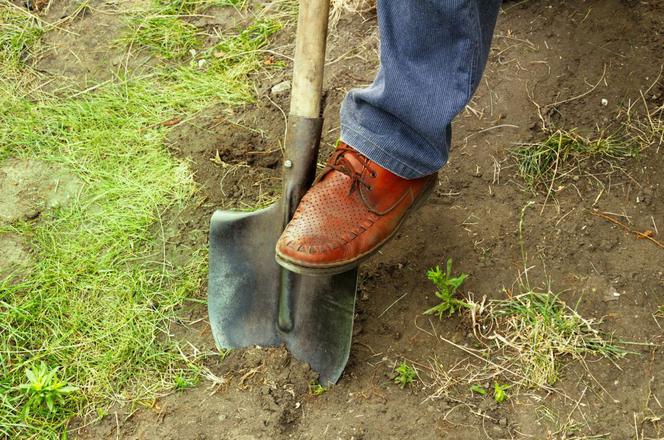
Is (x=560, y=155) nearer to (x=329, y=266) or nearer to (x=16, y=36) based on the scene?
(x=329, y=266)

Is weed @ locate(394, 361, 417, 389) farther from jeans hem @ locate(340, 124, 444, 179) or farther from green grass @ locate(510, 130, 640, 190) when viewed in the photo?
green grass @ locate(510, 130, 640, 190)

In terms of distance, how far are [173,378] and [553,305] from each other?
1.15m

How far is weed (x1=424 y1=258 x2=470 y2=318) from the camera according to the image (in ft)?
6.99

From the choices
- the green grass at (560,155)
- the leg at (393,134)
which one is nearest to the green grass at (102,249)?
the leg at (393,134)

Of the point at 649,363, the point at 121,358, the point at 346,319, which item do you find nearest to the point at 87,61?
the point at 121,358

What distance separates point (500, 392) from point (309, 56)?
110 cm

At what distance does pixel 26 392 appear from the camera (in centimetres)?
202

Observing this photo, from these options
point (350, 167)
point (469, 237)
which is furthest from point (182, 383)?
point (469, 237)

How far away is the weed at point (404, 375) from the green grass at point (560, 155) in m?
0.82

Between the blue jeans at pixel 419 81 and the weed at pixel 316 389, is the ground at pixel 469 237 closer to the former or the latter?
the weed at pixel 316 389

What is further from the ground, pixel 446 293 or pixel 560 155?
pixel 560 155

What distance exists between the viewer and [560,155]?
2490 mm

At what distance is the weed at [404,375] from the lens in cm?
202

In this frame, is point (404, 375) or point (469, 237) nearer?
point (404, 375)
